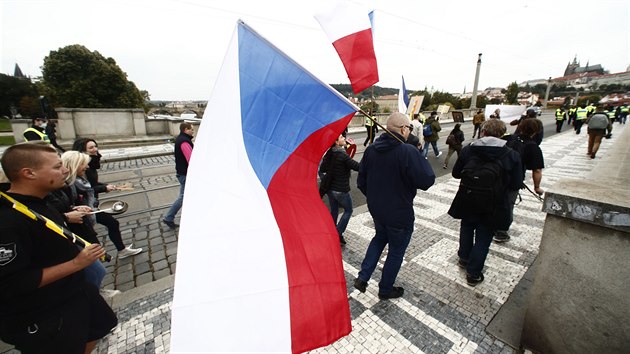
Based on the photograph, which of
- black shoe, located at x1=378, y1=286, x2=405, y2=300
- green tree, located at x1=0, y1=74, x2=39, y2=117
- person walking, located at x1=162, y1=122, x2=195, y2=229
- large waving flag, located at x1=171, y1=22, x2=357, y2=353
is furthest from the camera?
green tree, located at x1=0, y1=74, x2=39, y2=117

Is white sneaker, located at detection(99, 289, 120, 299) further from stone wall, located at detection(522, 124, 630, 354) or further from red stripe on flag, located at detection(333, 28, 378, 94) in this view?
stone wall, located at detection(522, 124, 630, 354)

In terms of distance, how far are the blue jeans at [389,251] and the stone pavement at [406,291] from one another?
0.25 metres

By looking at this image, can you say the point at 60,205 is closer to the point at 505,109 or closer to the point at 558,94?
the point at 505,109

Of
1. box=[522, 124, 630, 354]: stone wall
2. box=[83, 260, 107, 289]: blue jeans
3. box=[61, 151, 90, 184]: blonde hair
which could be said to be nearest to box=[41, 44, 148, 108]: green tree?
box=[61, 151, 90, 184]: blonde hair

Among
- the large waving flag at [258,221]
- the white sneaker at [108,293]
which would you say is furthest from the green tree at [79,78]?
the large waving flag at [258,221]

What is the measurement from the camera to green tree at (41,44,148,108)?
32812 millimetres

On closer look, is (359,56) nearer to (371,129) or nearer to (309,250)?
(371,129)

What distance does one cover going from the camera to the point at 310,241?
180 centimetres

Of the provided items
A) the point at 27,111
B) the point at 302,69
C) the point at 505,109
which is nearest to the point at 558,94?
the point at 505,109

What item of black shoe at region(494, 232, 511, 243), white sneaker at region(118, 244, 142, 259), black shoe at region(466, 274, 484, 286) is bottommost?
black shoe at region(494, 232, 511, 243)

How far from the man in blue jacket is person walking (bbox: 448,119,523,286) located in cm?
74

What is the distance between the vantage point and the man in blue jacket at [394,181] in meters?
2.70

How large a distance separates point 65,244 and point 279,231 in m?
1.48

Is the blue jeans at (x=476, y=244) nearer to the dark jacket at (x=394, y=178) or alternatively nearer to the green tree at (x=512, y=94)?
the dark jacket at (x=394, y=178)
